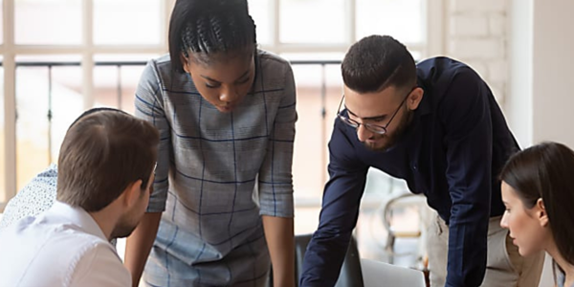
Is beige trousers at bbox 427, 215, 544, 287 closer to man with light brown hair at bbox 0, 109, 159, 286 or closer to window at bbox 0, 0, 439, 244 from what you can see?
man with light brown hair at bbox 0, 109, 159, 286

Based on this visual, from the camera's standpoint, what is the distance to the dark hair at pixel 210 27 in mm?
1836

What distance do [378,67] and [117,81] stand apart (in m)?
1.76

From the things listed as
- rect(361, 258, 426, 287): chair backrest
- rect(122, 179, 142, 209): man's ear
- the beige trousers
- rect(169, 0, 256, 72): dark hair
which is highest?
rect(169, 0, 256, 72): dark hair

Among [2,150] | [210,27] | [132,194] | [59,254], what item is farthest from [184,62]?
[2,150]

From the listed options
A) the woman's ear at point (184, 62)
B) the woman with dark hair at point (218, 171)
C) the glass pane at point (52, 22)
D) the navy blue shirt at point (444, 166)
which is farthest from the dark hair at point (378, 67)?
the glass pane at point (52, 22)

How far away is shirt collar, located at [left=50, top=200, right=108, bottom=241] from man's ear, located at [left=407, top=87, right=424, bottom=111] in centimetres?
78

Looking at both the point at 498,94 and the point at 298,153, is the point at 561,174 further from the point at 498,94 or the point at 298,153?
the point at 298,153

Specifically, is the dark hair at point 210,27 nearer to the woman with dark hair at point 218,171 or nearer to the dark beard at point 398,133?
the woman with dark hair at point 218,171

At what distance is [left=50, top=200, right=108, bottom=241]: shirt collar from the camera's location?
4.98ft

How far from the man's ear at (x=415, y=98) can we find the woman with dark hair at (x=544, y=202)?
0.25 metres

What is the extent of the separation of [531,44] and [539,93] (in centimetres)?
19

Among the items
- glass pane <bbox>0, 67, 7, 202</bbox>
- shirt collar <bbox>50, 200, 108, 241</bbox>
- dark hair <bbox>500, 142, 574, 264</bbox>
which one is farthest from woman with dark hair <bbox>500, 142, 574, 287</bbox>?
glass pane <bbox>0, 67, 7, 202</bbox>

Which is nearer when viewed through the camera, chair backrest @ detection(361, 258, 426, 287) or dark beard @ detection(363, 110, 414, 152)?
dark beard @ detection(363, 110, 414, 152)

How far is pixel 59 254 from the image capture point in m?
1.40
